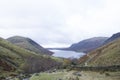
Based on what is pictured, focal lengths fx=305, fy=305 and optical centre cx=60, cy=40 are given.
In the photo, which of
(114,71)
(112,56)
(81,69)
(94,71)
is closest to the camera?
(114,71)

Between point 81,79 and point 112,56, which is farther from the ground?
point 112,56

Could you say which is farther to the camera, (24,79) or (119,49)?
(119,49)

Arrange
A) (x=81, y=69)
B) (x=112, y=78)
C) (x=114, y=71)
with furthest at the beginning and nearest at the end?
(x=81, y=69)
(x=114, y=71)
(x=112, y=78)

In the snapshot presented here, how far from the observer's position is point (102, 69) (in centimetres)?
11750

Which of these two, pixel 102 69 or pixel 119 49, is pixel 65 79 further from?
pixel 119 49

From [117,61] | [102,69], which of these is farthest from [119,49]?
[102,69]

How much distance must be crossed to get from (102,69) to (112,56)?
3387cm

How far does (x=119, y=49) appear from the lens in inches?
6289

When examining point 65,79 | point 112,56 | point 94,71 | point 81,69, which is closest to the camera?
point 65,79

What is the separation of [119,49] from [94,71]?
4327 centimetres

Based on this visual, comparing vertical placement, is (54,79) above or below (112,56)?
below

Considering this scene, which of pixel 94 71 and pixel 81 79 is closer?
pixel 81 79

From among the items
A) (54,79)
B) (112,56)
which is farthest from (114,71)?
(112,56)

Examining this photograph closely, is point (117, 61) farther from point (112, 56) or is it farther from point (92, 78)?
point (92, 78)
